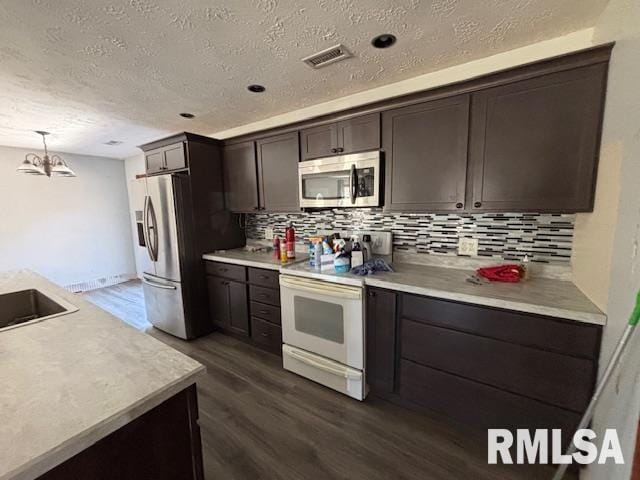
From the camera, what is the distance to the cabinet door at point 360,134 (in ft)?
6.61

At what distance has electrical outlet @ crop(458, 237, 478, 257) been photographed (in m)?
1.98

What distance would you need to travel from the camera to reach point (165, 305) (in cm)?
299

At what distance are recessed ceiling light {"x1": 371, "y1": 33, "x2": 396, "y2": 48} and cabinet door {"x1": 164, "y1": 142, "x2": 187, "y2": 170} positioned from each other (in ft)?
6.99

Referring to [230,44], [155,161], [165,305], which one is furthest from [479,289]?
[155,161]

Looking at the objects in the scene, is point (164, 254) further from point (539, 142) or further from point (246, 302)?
point (539, 142)

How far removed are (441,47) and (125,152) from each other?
17.0 ft

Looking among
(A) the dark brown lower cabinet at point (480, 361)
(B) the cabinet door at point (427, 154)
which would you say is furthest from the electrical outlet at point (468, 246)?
(A) the dark brown lower cabinet at point (480, 361)

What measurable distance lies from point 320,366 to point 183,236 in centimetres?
191

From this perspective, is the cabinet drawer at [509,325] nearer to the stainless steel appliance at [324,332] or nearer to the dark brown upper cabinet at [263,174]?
the stainless steel appliance at [324,332]

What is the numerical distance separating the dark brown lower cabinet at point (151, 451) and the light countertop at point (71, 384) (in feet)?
0.30

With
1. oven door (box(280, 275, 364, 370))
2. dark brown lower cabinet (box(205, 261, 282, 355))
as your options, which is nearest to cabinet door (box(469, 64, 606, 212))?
oven door (box(280, 275, 364, 370))

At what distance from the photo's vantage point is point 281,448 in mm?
1583

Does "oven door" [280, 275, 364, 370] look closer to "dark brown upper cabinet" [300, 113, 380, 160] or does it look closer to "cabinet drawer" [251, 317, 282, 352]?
"cabinet drawer" [251, 317, 282, 352]

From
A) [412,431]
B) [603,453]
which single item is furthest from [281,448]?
[603,453]
